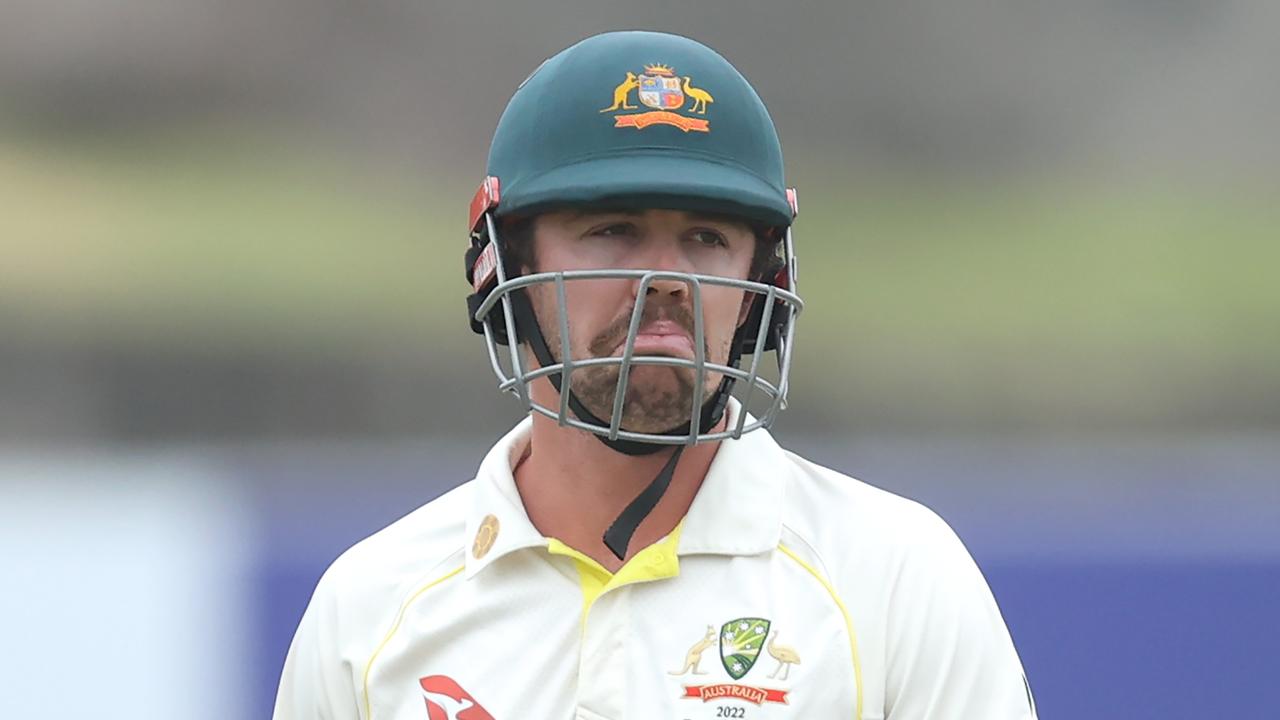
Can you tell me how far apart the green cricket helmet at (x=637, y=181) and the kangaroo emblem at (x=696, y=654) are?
138 mm

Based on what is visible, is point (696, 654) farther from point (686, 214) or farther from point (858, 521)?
point (686, 214)

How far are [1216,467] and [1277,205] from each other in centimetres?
107

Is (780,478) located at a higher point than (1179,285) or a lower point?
lower

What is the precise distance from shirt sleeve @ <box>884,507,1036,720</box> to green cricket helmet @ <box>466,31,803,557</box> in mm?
228

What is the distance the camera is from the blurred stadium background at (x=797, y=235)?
163 inches

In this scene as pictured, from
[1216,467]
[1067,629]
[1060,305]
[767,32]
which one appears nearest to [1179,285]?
[1060,305]

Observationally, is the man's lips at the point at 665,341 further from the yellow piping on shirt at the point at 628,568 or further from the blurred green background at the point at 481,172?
the blurred green background at the point at 481,172

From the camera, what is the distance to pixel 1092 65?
4816mm

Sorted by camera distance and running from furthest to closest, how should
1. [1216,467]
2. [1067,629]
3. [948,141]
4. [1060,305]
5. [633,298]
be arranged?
[948,141] < [1060,305] < [1216,467] < [1067,629] < [633,298]

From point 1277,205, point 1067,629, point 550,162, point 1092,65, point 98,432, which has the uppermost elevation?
point 1092,65

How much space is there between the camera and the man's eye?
1.59 m

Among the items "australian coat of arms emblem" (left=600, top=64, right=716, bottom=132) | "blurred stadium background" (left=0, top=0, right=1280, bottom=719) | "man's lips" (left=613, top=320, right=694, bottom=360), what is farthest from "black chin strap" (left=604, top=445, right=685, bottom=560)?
"blurred stadium background" (left=0, top=0, right=1280, bottom=719)

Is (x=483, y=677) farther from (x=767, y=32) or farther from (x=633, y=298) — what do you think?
(x=767, y=32)

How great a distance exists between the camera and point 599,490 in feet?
5.33
